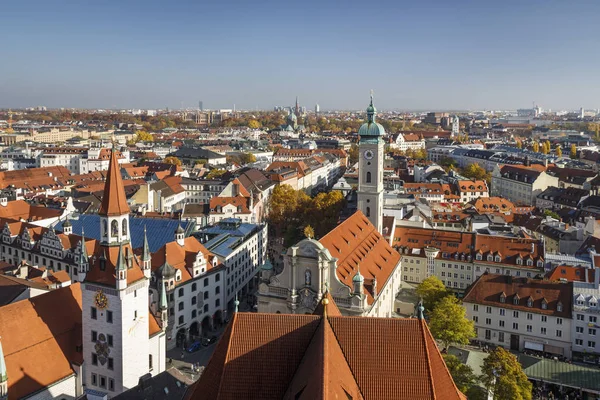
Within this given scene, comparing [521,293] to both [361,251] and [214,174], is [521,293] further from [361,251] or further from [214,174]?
[214,174]

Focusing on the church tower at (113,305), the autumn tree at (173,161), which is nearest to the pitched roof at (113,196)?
the church tower at (113,305)

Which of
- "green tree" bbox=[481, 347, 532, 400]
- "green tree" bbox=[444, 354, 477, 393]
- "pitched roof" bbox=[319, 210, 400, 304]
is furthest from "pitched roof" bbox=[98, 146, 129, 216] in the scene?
"green tree" bbox=[481, 347, 532, 400]

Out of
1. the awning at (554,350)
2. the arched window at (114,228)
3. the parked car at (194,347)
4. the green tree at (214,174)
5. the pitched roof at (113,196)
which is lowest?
the awning at (554,350)

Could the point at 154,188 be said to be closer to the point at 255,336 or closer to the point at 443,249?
the point at 443,249

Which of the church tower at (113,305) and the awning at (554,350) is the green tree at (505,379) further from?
the church tower at (113,305)

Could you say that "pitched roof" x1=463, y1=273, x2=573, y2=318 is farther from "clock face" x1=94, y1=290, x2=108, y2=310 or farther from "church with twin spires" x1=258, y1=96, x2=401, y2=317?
"clock face" x1=94, y1=290, x2=108, y2=310

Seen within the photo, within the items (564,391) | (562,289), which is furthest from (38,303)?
(562,289)
